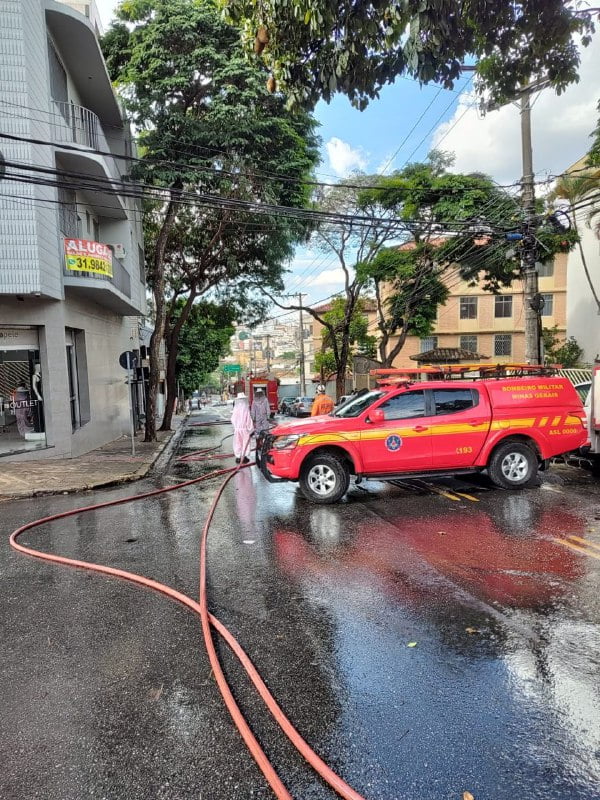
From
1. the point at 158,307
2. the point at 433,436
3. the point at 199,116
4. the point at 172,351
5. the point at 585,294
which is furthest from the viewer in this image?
the point at 585,294

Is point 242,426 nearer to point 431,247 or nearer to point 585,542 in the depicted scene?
point 585,542

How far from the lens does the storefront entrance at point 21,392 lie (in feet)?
42.7

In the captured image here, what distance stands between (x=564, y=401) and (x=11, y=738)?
844cm

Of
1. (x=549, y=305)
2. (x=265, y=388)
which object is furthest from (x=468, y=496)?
(x=549, y=305)

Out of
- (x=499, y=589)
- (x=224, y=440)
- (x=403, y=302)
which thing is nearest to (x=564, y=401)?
(x=499, y=589)

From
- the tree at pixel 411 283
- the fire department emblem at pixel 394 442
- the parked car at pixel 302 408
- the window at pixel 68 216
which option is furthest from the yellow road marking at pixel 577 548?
the parked car at pixel 302 408

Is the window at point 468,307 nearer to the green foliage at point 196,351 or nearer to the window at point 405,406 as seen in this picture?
the green foliage at point 196,351

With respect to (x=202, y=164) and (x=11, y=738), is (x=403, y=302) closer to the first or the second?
(x=202, y=164)

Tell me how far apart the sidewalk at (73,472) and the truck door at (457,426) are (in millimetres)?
6455

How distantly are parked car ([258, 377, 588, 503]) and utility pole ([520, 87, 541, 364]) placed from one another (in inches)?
212

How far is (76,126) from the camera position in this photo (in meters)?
15.1

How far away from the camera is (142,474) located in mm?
11484

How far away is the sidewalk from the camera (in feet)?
32.2

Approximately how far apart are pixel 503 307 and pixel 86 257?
101 ft
